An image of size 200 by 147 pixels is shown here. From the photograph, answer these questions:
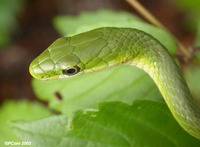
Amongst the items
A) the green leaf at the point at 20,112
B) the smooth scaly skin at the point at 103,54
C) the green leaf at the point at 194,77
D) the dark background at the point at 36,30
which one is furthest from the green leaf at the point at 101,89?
the dark background at the point at 36,30

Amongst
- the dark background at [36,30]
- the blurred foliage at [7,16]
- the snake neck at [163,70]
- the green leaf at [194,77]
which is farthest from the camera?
the dark background at [36,30]

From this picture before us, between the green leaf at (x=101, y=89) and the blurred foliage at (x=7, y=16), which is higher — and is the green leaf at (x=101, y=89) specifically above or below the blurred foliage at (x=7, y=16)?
above

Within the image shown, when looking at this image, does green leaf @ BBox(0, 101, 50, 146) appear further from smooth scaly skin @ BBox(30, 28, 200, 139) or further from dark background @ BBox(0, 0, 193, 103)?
dark background @ BBox(0, 0, 193, 103)

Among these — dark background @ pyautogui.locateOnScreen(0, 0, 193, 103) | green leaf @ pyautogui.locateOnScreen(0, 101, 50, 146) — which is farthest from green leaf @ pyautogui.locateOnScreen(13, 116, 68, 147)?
dark background @ pyautogui.locateOnScreen(0, 0, 193, 103)

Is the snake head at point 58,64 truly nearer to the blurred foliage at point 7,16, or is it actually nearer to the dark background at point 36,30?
the blurred foliage at point 7,16

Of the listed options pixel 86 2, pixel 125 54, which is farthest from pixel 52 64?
pixel 86 2

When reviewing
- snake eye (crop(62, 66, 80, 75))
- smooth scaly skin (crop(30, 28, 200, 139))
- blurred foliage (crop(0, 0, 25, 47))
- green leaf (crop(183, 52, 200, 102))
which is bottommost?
blurred foliage (crop(0, 0, 25, 47))
